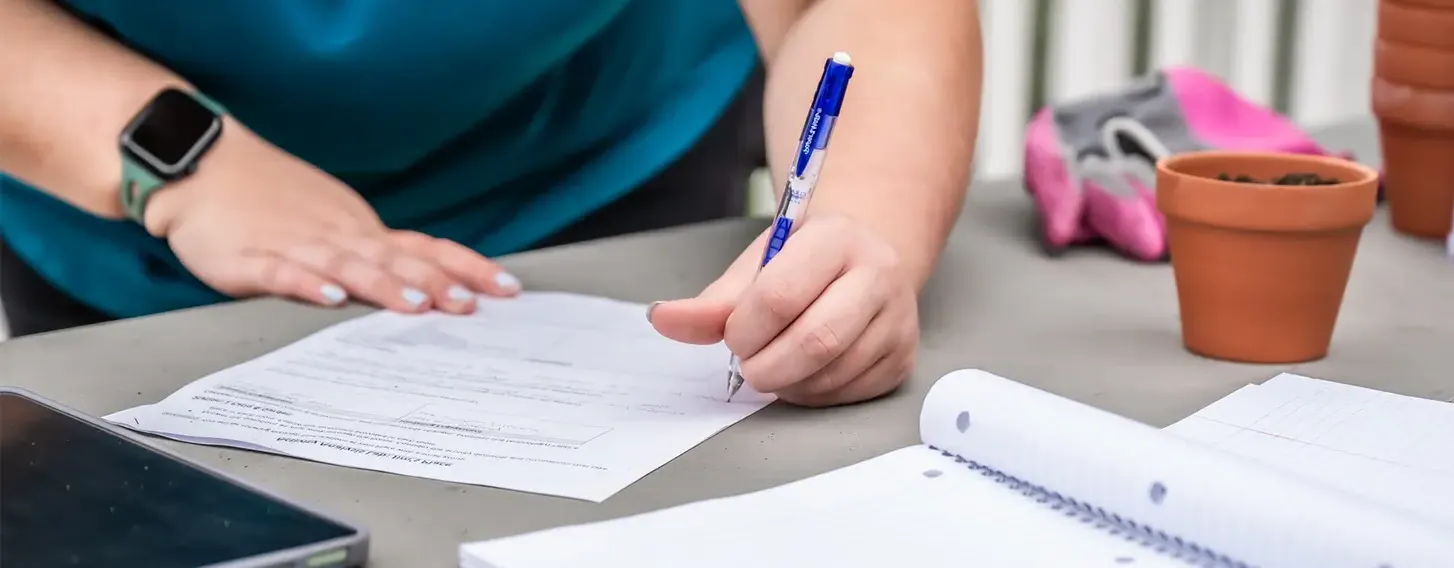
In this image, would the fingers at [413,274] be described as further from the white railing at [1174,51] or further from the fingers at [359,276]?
the white railing at [1174,51]

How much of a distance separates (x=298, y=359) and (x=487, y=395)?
127 millimetres

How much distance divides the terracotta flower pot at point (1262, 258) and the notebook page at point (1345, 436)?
0.14 ft

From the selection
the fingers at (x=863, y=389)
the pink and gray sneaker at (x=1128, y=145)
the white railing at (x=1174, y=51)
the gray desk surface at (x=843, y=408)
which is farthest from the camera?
the white railing at (x=1174, y=51)

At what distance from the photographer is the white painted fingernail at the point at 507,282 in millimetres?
896

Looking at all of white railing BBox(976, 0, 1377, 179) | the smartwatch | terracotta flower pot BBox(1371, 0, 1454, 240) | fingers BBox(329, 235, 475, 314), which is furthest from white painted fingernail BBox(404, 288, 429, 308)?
white railing BBox(976, 0, 1377, 179)

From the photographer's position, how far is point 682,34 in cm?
118

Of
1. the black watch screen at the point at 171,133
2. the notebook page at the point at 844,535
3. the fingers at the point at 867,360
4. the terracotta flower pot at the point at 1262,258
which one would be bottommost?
the notebook page at the point at 844,535

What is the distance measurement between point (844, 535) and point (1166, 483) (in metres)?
0.11

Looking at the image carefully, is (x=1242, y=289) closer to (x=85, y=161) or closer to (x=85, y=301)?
(x=85, y=161)

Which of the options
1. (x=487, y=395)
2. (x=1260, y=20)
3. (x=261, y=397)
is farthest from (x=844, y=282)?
(x=1260, y=20)

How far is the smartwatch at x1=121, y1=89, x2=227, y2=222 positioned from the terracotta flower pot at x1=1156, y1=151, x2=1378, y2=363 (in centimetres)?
60

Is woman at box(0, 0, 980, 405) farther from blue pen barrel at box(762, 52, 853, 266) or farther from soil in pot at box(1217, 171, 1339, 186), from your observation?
soil in pot at box(1217, 171, 1339, 186)

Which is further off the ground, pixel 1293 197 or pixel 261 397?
pixel 1293 197

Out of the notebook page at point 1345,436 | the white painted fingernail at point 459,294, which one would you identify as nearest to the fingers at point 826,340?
the notebook page at point 1345,436
